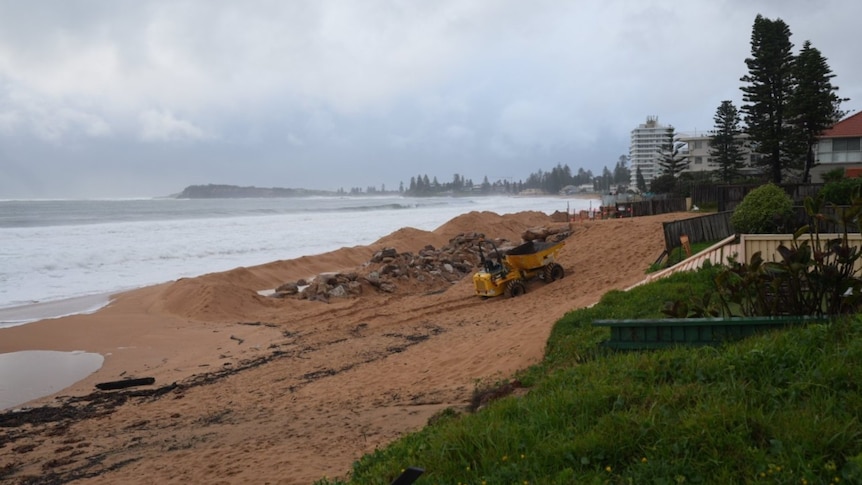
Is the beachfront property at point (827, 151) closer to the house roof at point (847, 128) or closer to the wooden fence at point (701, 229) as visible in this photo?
the house roof at point (847, 128)

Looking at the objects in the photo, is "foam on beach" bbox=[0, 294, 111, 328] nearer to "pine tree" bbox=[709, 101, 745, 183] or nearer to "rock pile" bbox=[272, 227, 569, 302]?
"rock pile" bbox=[272, 227, 569, 302]

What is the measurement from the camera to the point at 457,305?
1739 centimetres

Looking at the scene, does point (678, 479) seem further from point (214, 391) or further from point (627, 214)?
point (627, 214)

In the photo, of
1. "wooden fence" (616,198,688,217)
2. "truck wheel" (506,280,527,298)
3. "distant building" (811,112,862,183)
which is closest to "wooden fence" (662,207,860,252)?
"truck wheel" (506,280,527,298)

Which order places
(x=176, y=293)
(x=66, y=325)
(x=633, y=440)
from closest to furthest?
(x=633, y=440) → (x=66, y=325) → (x=176, y=293)

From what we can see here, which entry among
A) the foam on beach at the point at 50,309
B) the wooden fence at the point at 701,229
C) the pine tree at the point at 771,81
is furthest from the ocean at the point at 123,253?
the pine tree at the point at 771,81

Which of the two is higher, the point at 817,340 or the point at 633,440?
the point at 817,340

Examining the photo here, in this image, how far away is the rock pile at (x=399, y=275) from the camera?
21391 millimetres

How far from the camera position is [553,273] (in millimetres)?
18219

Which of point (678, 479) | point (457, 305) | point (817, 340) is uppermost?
point (817, 340)

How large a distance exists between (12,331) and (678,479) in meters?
16.5

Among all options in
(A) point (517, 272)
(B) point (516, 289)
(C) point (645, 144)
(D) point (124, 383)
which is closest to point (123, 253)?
(A) point (517, 272)

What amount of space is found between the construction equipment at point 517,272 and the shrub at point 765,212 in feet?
15.7

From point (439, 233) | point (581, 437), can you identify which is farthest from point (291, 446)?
point (439, 233)
